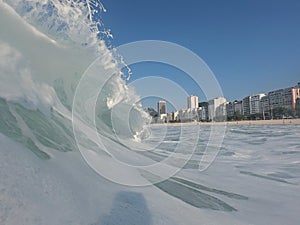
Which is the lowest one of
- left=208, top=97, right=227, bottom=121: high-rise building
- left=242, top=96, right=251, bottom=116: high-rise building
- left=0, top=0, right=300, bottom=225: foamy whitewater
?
left=0, top=0, right=300, bottom=225: foamy whitewater

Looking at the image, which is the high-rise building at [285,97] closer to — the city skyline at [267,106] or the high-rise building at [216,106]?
the city skyline at [267,106]

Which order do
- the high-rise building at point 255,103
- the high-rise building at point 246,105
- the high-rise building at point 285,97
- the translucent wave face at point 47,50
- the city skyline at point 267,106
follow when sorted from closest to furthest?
the translucent wave face at point 47,50
the city skyline at point 267,106
the high-rise building at point 285,97
the high-rise building at point 255,103
the high-rise building at point 246,105

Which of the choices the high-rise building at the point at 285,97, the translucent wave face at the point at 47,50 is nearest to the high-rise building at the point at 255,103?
the high-rise building at the point at 285,97

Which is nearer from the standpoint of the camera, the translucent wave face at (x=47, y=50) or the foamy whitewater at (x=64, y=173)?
the foamy whitewater at (x=64, y=173)

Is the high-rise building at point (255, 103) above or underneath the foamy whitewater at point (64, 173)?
above

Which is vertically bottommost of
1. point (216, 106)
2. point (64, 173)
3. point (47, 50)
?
point (64, 173)

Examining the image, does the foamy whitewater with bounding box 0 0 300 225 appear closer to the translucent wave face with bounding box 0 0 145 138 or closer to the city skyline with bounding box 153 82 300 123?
the translucent wave face with bounding box 0 0 145 138

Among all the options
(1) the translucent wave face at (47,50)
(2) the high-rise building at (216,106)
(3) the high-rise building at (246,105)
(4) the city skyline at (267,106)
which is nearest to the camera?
(1) the translucent wave face at (47,50)

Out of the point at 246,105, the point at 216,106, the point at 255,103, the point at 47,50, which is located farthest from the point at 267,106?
the point at 47,50

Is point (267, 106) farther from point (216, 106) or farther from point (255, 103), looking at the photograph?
point (216, 106)

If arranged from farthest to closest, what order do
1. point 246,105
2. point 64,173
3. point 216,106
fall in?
point 246,105
point 216,106
point 64,173

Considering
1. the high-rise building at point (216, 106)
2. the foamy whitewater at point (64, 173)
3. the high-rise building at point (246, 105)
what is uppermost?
the high-rise building at point (246, 105)

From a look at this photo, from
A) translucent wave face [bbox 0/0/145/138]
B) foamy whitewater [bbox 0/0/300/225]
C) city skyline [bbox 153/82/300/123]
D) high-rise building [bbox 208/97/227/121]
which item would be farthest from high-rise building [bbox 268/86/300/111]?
foamy whitewater [bbox 0/0/300/225]

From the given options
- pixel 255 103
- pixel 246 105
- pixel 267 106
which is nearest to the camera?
pixel 267 106
